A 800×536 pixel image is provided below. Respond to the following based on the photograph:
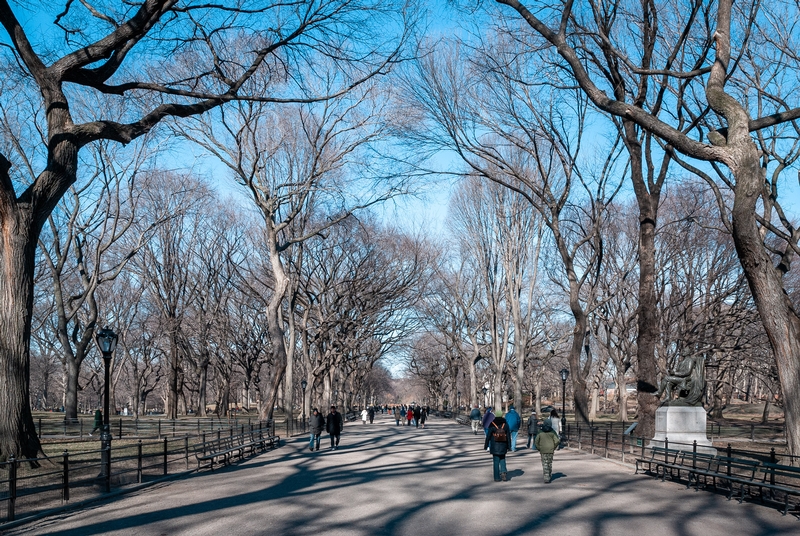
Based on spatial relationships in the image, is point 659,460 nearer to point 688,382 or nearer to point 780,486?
point 688,382

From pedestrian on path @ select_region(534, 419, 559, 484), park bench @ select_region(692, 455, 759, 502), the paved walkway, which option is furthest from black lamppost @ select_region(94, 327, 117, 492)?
park bench @ select_region(692, 455, 759, 502)

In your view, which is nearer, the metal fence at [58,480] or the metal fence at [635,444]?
the metal fence at [58,480]

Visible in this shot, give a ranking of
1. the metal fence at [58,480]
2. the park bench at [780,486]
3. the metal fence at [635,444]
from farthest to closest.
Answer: the metal fence at [635,444]
the park bench at [780,486]
the metal fence at [58,480]

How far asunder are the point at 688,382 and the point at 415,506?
10623 mm

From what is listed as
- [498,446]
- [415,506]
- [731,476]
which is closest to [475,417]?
[498,446]

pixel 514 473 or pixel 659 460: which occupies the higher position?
pixel 659 460

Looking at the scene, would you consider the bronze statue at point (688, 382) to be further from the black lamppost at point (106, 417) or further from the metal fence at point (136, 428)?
the metal fence at point (136, 428)

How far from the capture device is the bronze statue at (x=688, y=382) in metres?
19.6

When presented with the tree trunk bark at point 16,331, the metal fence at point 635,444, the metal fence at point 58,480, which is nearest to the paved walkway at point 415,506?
the metal fence at point 58,480

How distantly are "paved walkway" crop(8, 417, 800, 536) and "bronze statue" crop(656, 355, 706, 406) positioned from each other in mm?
2739

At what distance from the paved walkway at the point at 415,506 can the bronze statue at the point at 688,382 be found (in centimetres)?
274

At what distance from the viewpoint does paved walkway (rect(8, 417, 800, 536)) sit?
10.3m

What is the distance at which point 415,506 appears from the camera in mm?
12156

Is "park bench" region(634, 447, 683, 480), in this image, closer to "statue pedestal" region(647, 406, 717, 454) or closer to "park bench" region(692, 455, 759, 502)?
"park bench" region(692, 455, 759, 502)
